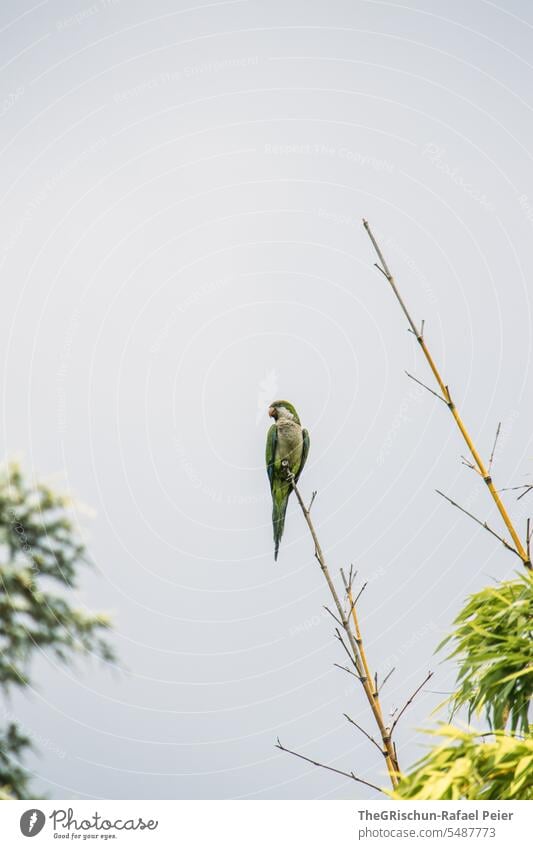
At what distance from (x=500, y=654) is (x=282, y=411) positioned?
2992 millimetres

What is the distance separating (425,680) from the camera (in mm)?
2686

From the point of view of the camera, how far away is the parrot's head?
523cm

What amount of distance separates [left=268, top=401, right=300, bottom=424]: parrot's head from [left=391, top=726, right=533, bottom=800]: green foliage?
3.19m

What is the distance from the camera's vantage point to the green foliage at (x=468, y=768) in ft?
7.00

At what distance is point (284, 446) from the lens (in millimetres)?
5082

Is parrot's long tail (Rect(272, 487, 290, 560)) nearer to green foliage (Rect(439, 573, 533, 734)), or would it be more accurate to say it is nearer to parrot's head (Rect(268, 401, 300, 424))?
parrot's head (Rect(268, 401, 300, 424))

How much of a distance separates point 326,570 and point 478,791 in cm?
86

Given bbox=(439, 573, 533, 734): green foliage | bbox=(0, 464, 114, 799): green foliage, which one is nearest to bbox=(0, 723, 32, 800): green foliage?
bbox=(0, 464, 114, 799): green foliage

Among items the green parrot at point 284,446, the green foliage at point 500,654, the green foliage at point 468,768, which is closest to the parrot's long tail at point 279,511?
the green parrot at point 284,446

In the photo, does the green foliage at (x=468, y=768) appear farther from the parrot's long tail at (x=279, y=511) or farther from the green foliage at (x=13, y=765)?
the green foliage at (x=13, y=765)

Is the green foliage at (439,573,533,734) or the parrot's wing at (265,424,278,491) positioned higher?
the parrot's wing at (265,424,278,491)
